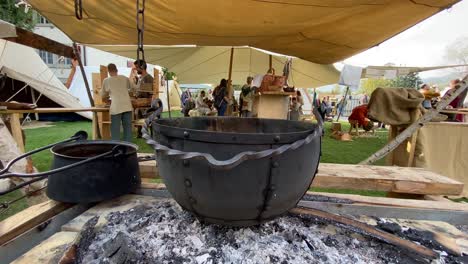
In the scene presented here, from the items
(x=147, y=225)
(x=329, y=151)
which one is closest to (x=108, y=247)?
(x=147, y=225)

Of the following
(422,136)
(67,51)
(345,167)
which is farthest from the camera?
(422,136)

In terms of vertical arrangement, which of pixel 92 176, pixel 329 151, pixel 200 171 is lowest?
pixel 329 151

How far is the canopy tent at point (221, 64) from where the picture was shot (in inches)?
254

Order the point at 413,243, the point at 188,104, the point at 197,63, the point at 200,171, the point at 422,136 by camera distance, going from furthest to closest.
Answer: the point at 188,104 → the point at 197,63 → the point at 422,136 → the point at 413,243 → the point at 200,171

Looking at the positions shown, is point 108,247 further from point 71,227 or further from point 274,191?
point 274,191

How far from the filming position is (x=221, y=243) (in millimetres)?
936

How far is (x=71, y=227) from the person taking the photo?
1008 mm

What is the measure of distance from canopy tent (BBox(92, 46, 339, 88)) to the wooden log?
5.15 metres

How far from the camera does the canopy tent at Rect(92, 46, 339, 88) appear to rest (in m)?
6.44

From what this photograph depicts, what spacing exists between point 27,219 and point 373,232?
132cm

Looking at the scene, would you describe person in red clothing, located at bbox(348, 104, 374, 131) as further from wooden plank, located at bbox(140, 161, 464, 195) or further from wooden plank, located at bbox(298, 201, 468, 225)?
wooden plank, located at bbox(298, 201, 468, 225)

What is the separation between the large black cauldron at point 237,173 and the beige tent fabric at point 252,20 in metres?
1.68

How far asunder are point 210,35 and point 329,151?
314 cm

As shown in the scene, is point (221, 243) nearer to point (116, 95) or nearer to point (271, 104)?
point (116, 95)
